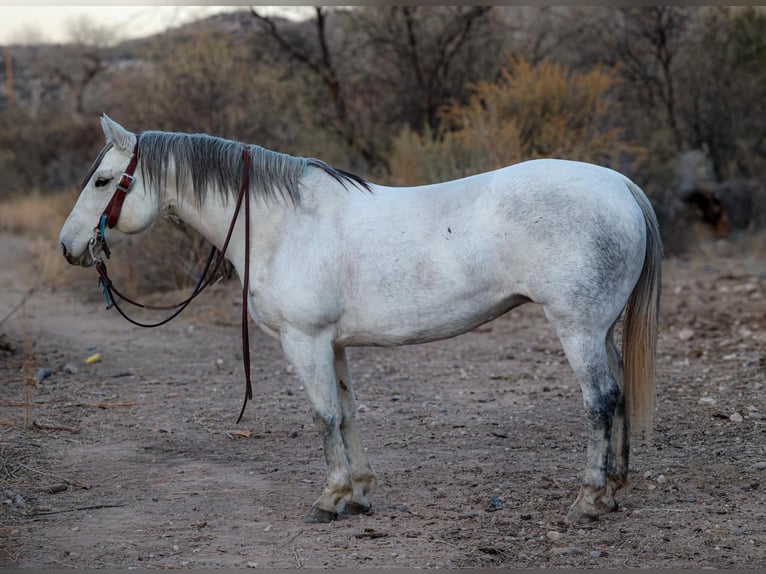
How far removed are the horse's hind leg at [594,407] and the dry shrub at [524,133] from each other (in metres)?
6.94

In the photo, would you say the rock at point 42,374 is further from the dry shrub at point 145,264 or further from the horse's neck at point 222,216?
the horse's neck at point 222,216

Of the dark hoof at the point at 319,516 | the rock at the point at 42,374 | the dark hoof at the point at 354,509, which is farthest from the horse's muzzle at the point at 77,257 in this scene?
the rock at the point at 42,374

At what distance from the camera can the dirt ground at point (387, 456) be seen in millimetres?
3869

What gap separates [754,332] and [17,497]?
249 inches

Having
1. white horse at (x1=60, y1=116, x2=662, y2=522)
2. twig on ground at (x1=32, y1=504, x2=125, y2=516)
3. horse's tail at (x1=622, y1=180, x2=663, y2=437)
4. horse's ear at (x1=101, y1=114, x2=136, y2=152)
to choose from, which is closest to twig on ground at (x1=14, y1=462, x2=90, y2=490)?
twig on ground at (x1=32, y1=504, x2=125, y2=516)

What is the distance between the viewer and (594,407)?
4.02 m

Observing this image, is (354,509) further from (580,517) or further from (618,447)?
(618,447)

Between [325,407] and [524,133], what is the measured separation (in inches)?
319

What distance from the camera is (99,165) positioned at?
4293 mm

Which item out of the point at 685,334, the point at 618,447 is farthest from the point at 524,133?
the point at 618,447

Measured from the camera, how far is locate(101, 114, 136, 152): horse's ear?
4223 millimetres

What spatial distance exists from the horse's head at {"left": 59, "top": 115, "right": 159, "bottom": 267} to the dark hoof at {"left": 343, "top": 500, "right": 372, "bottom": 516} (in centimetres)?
172

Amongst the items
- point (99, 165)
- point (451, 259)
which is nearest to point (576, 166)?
point (451, 259)

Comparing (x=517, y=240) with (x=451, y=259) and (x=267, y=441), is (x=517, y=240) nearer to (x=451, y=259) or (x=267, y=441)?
(x=451, y=259)
